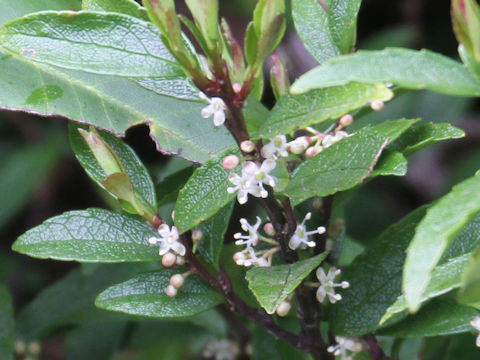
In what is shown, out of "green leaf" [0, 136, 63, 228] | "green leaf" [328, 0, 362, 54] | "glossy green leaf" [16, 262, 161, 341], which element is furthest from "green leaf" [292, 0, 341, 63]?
"green leaf" [0, 136, 63, 228]

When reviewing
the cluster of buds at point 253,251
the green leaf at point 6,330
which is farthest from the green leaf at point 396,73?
the green leaf at point 6,330

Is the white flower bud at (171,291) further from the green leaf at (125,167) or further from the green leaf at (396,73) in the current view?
the green leaf at (396,73)

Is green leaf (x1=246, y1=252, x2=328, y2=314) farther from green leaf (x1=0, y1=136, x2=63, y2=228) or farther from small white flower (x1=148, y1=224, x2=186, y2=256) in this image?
green leaf (x1=0, y1=136, x2=63, y2=228)

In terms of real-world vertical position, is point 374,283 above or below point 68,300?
above

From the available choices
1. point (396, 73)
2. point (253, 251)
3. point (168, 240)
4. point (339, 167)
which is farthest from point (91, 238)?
point (396, 73)

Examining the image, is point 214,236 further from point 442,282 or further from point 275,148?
point 442,282

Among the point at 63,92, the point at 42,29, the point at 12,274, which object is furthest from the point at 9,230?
the point at 42,29
